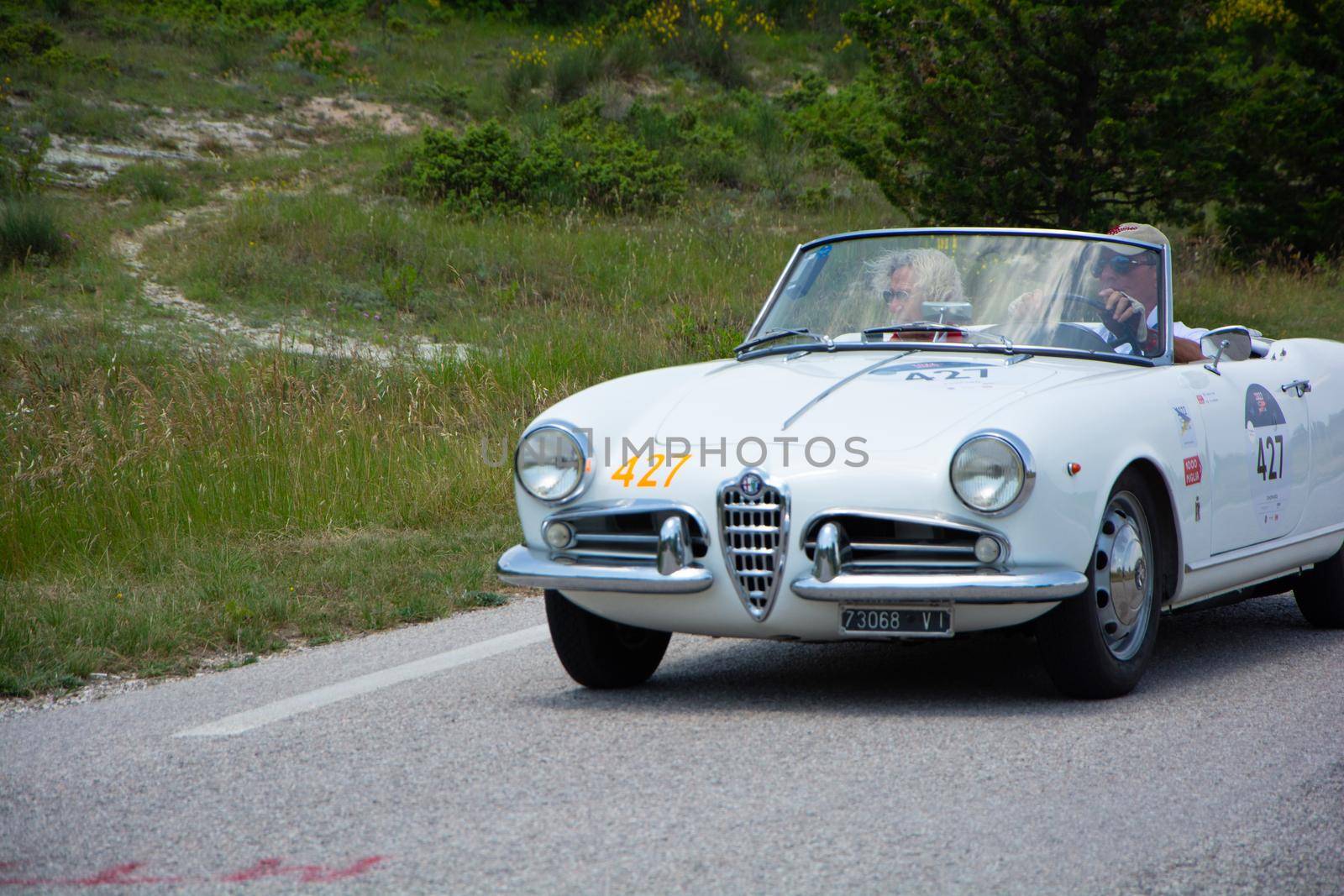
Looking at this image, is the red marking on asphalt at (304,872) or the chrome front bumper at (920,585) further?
the chrome front bumper at (920,585)

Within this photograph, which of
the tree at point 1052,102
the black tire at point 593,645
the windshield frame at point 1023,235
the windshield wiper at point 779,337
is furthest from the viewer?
the tree at point 1052,102

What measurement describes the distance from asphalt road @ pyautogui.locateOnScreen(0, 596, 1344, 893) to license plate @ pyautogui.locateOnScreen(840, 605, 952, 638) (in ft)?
0.84

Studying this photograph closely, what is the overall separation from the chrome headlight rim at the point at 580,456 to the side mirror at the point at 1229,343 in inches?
86.4

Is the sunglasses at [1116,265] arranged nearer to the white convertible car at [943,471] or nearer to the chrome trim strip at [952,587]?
the white convertible car at [943,471]

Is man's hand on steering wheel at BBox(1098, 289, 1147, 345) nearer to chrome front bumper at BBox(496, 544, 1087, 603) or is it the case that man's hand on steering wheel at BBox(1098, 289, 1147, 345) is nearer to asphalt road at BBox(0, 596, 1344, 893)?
asphalt road at BBox(0, 596, 1344, 893)

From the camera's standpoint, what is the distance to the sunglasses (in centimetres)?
547

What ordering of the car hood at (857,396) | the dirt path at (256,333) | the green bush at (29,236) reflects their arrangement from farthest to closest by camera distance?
the green bush at (29,236) → the dirt path at (256,333) → the car hood at (857,396)

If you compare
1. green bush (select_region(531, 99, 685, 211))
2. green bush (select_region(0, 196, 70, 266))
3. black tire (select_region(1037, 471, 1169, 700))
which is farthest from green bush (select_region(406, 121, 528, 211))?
black tire (select_region(1037, 471, 1169, 700))

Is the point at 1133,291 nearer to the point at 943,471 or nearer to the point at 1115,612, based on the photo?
the point at 1115,612

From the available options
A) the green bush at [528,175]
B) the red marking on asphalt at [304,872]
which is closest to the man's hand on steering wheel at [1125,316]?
the red marking on asphalt at [304,872]

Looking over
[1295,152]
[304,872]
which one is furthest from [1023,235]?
[1295,152]

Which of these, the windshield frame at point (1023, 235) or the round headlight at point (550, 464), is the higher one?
the windshield frame at point (1023, 235)

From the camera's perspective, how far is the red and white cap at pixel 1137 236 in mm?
5559

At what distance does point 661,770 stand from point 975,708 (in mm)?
1096
